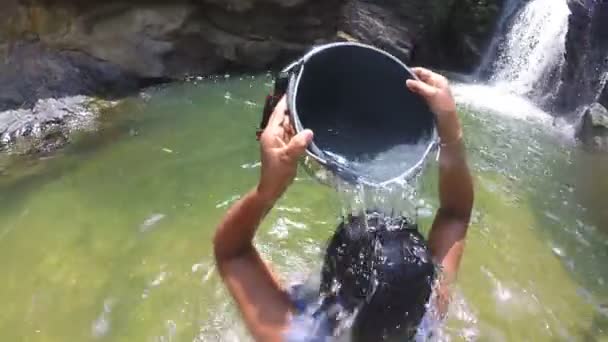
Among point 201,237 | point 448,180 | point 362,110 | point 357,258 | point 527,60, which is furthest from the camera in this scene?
point 527,60

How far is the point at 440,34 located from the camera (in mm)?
8828

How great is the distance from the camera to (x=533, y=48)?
8258 mm

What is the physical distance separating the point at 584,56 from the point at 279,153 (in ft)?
21.2

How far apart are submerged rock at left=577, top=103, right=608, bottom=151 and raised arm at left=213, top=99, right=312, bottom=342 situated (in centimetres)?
467

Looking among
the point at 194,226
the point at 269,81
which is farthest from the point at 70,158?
the point at 269,81

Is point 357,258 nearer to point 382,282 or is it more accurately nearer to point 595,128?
point 382,282

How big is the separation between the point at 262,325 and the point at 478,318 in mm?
1555

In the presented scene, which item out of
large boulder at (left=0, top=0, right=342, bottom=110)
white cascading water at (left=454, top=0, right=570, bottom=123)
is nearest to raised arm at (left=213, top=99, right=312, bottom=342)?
large boulder at (left=0, top=0, right=342, bottom=110)

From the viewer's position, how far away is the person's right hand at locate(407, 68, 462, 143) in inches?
65.0

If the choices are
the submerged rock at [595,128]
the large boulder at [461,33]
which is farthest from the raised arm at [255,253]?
the large boulder at [461,33]

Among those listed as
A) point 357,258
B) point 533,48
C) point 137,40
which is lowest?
point 137,40

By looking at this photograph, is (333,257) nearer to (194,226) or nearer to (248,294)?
(248,294)

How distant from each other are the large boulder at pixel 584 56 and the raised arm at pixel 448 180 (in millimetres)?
5283

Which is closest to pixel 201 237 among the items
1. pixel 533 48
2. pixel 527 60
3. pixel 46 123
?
pixel 46 123
